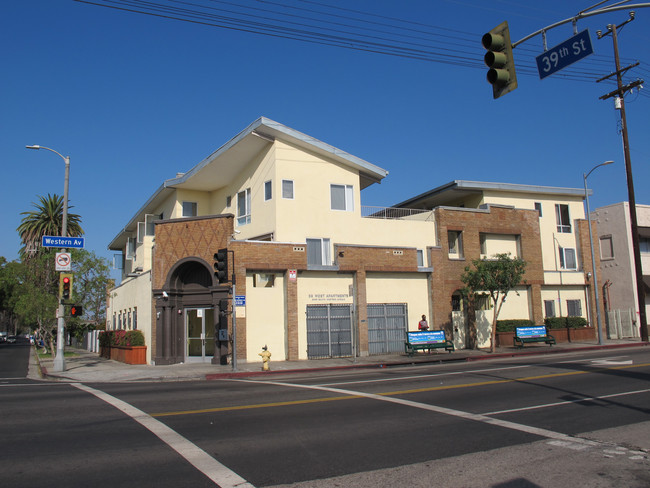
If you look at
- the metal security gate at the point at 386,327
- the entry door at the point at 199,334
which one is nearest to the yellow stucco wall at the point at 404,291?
the metal security gate at the point at 386,327

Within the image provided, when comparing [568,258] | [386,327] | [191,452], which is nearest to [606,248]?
[568,258]

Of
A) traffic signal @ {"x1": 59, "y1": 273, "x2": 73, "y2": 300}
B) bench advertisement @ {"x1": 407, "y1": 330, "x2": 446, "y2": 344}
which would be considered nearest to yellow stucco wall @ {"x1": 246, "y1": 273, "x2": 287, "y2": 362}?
bench advertisement @ {"x1": 407, "y1": 330, "x2": 446, "y2": 344}

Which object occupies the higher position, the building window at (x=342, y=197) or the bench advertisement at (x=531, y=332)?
the building window at (x=342, y=197)

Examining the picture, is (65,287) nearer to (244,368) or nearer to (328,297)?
(244,368)

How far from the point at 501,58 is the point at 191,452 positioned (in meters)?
7.90

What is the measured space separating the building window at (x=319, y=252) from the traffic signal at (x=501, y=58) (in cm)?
1819

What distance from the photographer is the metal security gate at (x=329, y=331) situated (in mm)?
25502

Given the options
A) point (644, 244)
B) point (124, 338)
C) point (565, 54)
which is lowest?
point (124, 338)

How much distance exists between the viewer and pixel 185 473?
6668mm

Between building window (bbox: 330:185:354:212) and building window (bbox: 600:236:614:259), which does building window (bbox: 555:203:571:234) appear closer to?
building window (bbox: 600:236:614:259)

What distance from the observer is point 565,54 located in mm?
9484

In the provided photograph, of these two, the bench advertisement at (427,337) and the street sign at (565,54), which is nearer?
the street sign at (565,54)

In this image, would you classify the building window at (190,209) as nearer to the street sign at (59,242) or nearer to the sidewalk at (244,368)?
the sidewalk at (244,368)

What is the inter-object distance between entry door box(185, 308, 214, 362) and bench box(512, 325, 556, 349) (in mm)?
16321
